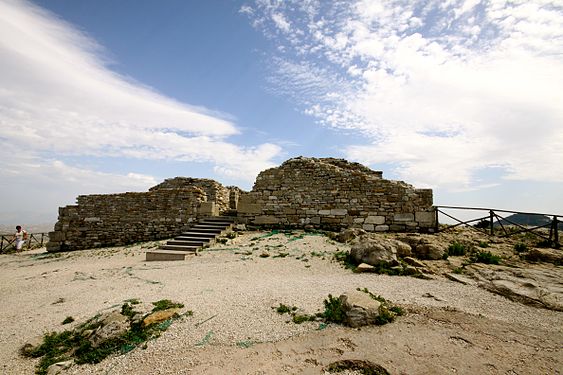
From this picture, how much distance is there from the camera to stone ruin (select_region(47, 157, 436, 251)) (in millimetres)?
12680

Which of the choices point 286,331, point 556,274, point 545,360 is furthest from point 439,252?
point 286,331

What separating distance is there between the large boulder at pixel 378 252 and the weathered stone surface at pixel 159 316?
16.0ft

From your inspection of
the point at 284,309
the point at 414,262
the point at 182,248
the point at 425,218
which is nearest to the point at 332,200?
the point at 425,218

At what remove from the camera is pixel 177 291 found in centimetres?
641

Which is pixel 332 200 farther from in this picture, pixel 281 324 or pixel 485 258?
pixel 281 324

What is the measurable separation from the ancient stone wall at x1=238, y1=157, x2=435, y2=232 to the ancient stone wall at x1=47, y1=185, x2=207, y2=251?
2.90 m

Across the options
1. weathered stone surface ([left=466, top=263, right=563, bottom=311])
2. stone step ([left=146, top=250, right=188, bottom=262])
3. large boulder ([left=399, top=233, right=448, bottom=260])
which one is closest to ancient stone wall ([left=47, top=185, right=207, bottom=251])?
stone step ([left=146, top=250, right=188, bottom=262])

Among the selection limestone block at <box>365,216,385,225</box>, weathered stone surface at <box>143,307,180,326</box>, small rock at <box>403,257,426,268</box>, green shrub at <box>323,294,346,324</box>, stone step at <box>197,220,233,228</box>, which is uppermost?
limestone block at <box>365,216,385,225</box>

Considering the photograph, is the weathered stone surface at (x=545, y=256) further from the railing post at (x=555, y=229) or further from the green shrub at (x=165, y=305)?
the green shrub at (x=165, y=305)

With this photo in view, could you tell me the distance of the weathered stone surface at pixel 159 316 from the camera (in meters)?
4.82

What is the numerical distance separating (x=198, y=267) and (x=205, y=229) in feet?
14.0

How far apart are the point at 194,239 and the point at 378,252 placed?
23.6ft

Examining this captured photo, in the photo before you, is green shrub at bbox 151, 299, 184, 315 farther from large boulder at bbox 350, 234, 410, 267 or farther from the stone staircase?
large boulder at bbox 350, 234, 410, 267

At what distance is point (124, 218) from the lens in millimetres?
14547
